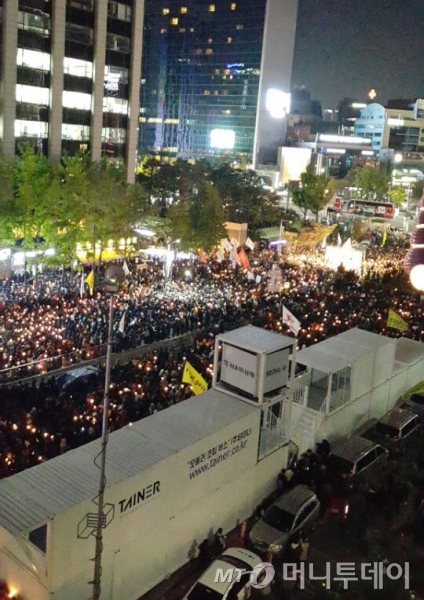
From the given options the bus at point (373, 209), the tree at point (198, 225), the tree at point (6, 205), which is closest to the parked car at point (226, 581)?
the tree at point (6, 205)

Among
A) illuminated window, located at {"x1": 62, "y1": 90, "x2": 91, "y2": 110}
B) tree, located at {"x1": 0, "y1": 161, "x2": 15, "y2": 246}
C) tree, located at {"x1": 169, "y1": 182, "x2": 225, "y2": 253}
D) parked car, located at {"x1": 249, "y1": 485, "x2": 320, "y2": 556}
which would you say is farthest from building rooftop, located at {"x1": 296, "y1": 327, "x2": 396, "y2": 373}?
illuminated window, located at {"x1": 62, "y1": 90, "x2": 91, "y2": 110}

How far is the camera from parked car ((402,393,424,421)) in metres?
15.6

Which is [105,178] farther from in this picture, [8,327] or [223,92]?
[223,92]

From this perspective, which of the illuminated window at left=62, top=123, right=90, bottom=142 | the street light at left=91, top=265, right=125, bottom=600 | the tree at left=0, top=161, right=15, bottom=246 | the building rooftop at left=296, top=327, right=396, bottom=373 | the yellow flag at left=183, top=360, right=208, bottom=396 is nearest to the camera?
the street light at left=91, top=265, right=125, bottom=600

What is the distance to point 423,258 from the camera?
11961mm

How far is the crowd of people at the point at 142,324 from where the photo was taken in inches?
475

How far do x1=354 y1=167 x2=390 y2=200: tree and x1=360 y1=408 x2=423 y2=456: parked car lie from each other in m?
53.7

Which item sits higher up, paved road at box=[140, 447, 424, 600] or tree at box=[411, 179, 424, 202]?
tree at box=[411, 179, 424, 202]

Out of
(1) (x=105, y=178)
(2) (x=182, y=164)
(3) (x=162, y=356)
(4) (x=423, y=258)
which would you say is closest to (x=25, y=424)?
(3) (x=162, y=356)

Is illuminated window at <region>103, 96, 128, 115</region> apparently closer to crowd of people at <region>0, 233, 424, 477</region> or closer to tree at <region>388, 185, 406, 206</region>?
crowd of people at <region>0, 233, 424, 477</region>

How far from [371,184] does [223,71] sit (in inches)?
1276

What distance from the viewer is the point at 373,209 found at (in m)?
49.2

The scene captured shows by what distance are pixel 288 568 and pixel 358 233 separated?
36.2 meters

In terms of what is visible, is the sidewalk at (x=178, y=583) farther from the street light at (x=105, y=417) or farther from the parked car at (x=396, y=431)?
the parked car at (x=396, y=431)
